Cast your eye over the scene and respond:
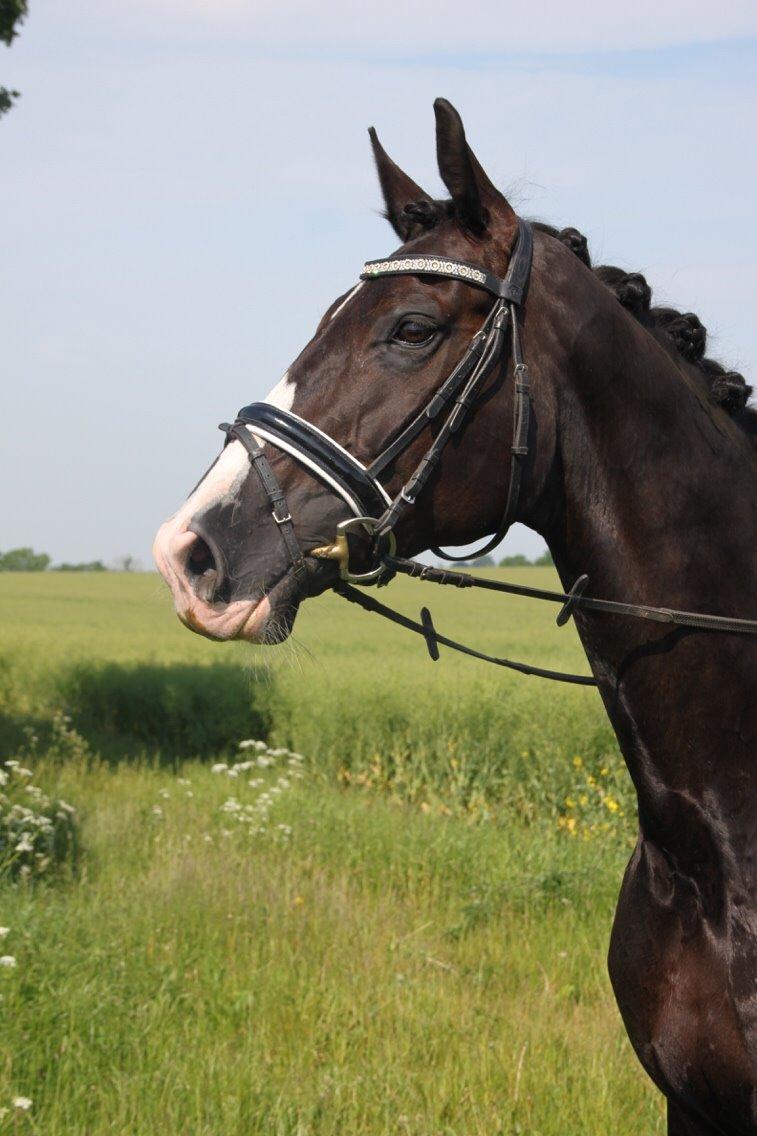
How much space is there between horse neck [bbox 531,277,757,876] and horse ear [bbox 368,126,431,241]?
0.48 metres

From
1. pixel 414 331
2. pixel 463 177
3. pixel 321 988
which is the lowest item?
pixel 321 988

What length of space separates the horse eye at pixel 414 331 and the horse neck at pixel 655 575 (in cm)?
31

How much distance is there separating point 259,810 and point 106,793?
2.27 metres

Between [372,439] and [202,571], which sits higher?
[372,439]

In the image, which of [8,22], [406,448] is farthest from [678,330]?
[8,22]

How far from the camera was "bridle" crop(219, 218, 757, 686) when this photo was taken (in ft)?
7.79

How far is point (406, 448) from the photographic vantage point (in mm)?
2438

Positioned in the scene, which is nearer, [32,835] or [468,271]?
[468,271]

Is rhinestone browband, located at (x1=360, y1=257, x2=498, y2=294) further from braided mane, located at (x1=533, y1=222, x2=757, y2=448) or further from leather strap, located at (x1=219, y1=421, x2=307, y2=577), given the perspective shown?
leather strap, located at (x1=219, y1=421, x2=307, y2=577)

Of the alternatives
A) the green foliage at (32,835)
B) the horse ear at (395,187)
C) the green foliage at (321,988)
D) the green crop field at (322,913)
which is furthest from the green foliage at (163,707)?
the horse ear at (395,187)

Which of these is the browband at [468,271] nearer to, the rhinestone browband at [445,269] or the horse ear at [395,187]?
the rhinestone browband at [445,269]

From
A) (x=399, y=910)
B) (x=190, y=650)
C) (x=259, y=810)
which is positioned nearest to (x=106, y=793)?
(x=259, y=810)

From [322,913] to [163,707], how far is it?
24.8ft

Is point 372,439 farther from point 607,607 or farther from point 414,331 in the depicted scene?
point 607,607
